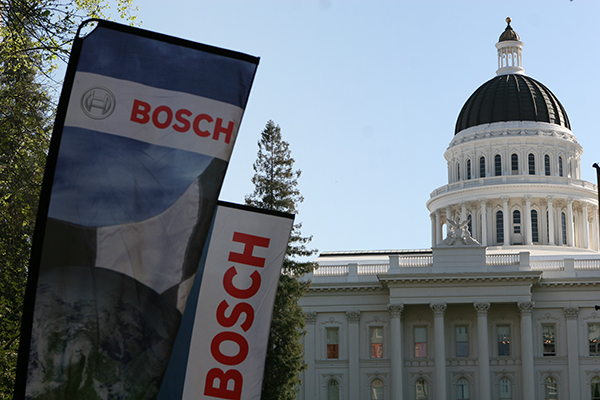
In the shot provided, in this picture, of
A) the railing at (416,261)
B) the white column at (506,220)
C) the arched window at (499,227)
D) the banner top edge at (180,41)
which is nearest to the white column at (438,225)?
the arched window at (499,227)

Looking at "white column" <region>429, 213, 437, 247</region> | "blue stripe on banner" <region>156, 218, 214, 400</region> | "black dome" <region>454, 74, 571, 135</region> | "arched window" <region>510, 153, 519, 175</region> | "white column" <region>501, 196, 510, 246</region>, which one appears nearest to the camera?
"blue stripe on banner" <region>156, 218, 214, 400</region>

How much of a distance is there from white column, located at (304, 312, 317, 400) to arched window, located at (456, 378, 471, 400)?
9.53m

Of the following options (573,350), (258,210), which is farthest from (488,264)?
(258,210)

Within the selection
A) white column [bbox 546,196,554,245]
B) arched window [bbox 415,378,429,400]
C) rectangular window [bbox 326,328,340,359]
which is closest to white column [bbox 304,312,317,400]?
rectangular window [bbox 326,328,340,359]

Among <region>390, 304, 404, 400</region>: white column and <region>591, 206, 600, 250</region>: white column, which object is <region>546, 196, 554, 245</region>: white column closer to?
<region>591, 206, 600, 250</region>: white column

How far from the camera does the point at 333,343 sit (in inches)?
2437

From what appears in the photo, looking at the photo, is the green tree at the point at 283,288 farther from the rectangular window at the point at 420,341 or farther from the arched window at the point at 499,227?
the arched window at the point at 499,227

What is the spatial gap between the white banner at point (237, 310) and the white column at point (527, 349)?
50.6 m

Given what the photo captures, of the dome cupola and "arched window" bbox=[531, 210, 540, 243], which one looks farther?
the dome cupola

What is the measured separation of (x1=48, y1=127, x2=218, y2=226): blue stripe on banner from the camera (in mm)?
8469

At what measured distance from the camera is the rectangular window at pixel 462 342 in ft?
199

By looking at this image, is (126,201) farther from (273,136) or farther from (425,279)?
(425,279)

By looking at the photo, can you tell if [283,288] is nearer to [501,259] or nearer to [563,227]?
[501,259]

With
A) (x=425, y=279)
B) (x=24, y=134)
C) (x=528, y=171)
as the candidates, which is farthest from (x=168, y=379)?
(x=528, y=171)
